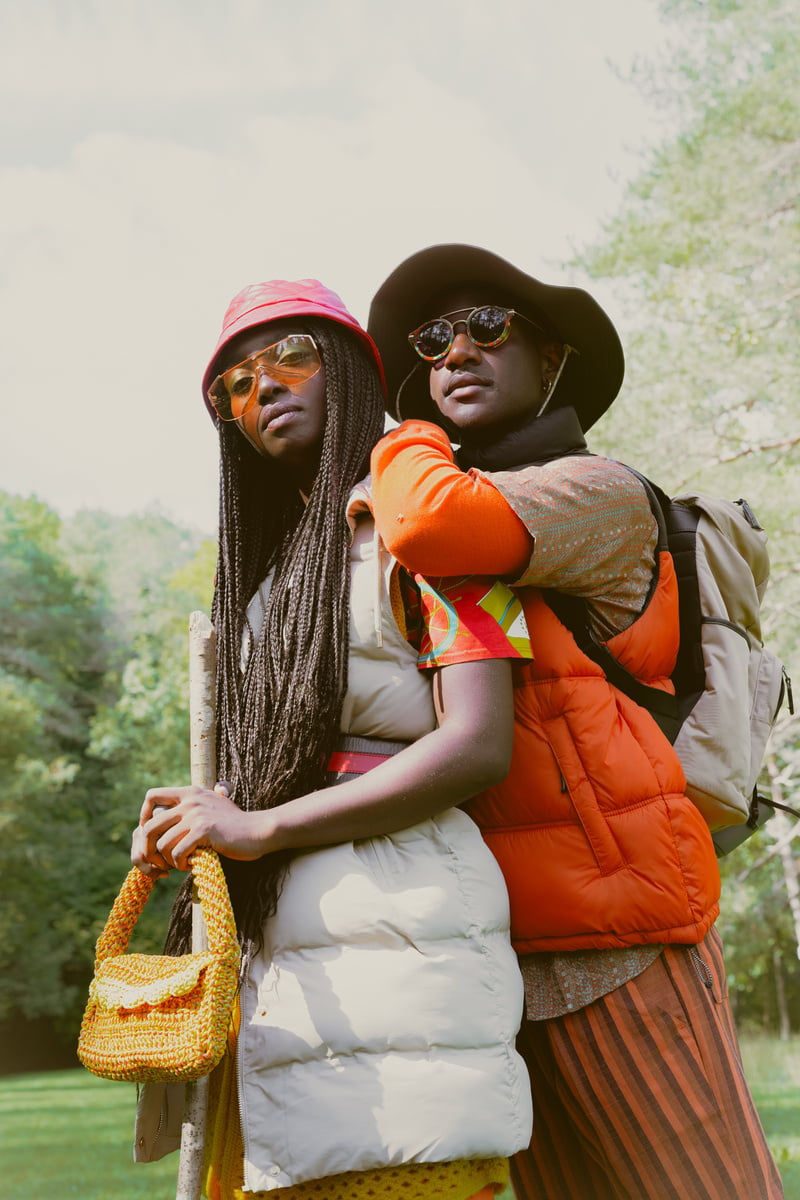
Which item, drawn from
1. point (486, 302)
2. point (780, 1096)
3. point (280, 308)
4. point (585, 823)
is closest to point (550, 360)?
point (486, 302)

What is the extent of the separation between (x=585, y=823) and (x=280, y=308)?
1.15 m

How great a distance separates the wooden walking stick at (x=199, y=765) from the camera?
1.77m

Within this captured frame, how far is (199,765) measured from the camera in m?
1.97

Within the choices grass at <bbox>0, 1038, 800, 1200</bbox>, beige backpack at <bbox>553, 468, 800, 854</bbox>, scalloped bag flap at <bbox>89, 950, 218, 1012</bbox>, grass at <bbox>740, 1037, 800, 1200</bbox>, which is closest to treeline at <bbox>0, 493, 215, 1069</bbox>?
grass at <bbox>0, 1038, 800, 1200</bbox>

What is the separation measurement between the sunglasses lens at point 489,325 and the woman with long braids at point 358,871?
398 millimetres

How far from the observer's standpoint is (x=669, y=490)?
1159 centimetres

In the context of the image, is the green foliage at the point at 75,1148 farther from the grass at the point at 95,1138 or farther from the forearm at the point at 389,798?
the forearm at the point at 389,798

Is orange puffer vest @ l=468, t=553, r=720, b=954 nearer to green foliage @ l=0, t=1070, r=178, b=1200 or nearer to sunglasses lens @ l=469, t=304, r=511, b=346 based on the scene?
sunglasses lens @ l=469, t=304, r=511, b=346

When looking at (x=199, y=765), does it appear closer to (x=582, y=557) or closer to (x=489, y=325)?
(x=582, y=557)

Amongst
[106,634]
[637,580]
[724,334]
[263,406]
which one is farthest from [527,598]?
[106,634]

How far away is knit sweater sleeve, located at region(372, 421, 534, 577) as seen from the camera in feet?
5.93

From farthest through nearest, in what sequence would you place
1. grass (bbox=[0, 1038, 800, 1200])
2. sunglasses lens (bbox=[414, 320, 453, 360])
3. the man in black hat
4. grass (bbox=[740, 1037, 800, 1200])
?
1. grass (bbox=[0, 1038, 800, 1200])
2. grass (bbox=[740, 1037, 800, 1200])
3. sunglasses lens (bbox=[414, 320, 453, 360])
4. the man in black hat

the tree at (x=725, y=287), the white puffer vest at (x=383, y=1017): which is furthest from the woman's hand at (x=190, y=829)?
the tree at (x=725, y=287)

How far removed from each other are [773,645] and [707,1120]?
1052 cm
